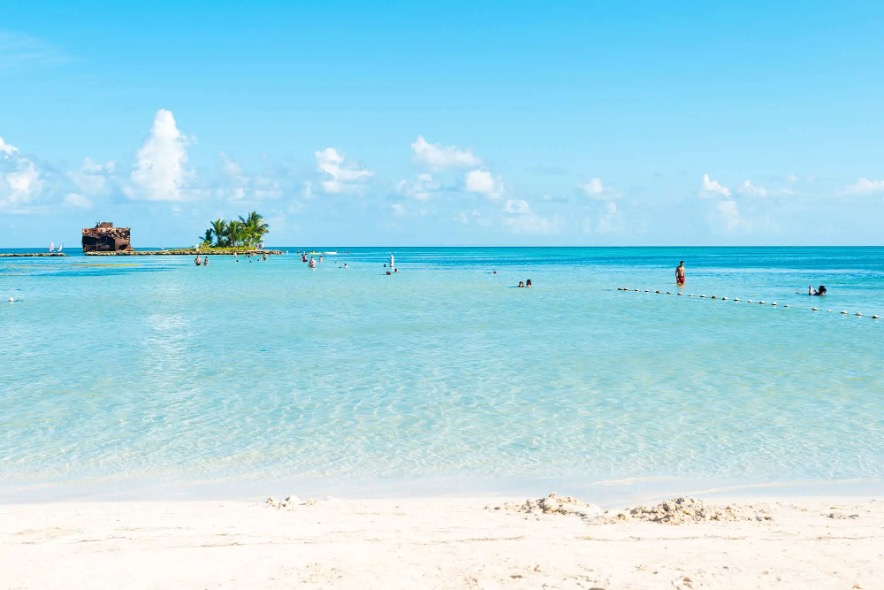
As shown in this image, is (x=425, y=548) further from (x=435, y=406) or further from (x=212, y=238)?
(x=212, y=238)

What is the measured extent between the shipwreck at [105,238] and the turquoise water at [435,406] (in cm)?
14374

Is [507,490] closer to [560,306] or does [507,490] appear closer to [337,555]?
[337,555]

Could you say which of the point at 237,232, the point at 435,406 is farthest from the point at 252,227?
the point at 435,406

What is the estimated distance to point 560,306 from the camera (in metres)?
40.3

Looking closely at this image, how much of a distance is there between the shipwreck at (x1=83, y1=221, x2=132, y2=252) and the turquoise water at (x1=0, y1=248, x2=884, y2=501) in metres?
144

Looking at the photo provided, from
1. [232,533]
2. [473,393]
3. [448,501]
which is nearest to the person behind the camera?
[232,533]

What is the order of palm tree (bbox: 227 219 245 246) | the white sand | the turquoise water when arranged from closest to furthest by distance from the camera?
the white sand
the turquoise water
palm tree (bbox: 227 219 245 246)

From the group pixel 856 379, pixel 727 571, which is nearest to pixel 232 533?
pixel 727 571

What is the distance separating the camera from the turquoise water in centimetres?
1057

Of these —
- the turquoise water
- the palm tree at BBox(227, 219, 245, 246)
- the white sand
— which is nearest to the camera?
the white sand

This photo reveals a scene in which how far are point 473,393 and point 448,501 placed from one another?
6.88 meters

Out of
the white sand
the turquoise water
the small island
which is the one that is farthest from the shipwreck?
the white sand

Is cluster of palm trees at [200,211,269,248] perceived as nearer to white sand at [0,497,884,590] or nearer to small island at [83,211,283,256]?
small island at [83,211,283,256]

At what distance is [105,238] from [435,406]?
168 meters
